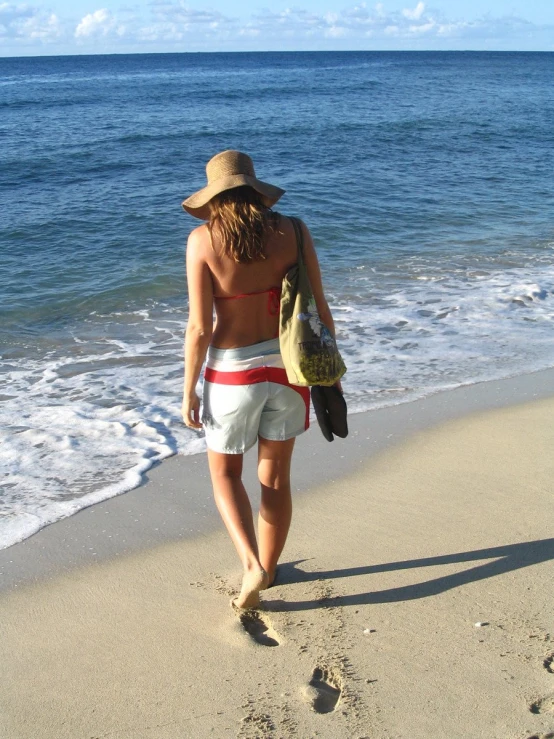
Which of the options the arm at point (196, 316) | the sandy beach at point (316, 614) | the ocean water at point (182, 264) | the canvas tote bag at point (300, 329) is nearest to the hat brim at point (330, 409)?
the canvas tote bag at point (300, 329)

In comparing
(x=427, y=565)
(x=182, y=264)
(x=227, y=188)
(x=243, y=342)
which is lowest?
(x=182, y=264)

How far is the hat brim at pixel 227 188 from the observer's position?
2.61m

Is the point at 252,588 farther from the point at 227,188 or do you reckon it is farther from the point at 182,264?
the point at 182,264

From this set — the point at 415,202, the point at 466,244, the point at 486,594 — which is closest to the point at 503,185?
the point at 415,202

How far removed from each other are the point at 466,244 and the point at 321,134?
12464 mm

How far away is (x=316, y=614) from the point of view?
300 cm

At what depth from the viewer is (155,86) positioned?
140ft

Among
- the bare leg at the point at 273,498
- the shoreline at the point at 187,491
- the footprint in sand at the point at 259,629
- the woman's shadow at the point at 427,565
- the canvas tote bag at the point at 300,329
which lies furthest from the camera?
the shoreline at the point at 187,491

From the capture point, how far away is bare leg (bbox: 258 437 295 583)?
2967mm

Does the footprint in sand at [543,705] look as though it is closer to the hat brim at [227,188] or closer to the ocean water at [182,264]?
the hat brim at [227,188]

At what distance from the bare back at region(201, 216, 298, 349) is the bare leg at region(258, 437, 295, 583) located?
41 cm

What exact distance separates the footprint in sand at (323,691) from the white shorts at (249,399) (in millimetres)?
834

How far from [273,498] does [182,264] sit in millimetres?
7521

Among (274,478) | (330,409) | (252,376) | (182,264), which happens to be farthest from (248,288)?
(182,264)
